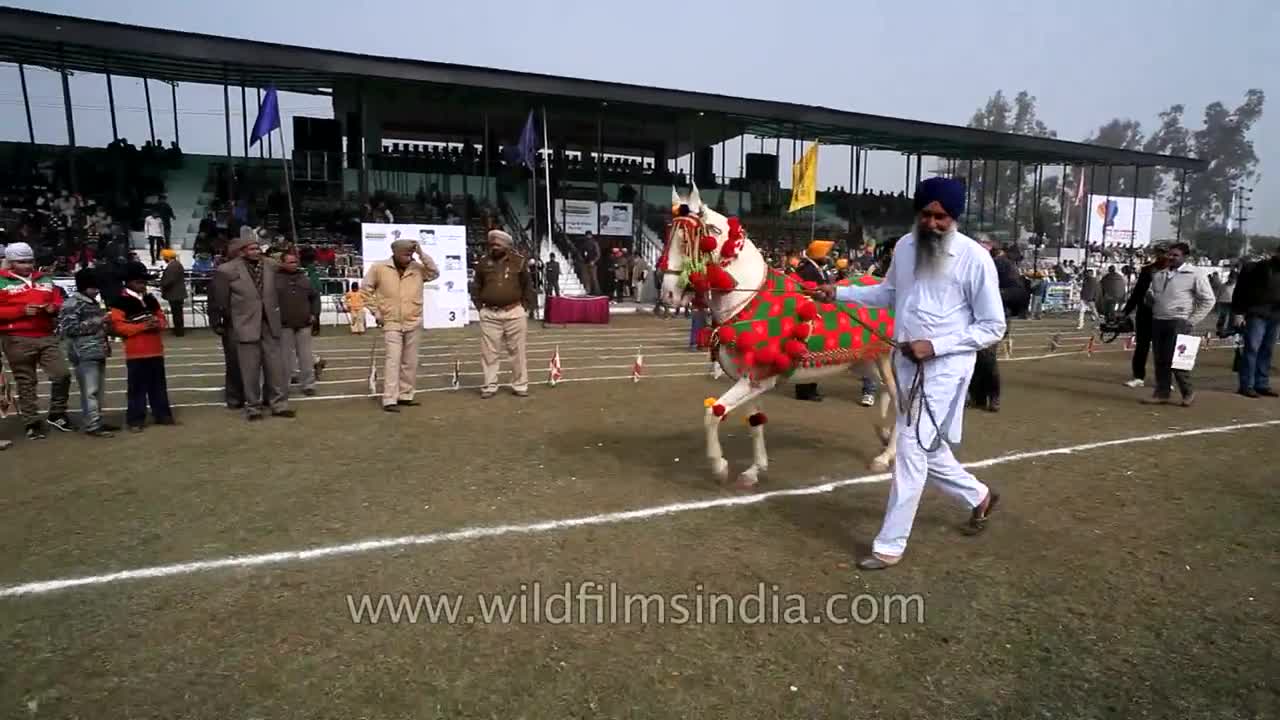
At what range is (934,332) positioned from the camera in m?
4.28

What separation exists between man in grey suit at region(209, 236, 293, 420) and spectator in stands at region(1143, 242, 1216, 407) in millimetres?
10814

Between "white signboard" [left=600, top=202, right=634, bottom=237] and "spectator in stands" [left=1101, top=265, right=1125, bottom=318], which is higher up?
"white signboard" [left=600, top=202, right=634, bottom=237]

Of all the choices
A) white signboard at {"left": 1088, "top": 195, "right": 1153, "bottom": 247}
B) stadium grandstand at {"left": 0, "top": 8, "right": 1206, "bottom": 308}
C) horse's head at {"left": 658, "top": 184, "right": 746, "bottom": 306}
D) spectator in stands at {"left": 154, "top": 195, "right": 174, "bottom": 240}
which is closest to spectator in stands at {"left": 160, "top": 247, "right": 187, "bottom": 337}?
stadium grandstand at {"left": 0, "top": 8, "right": 1206, "bottom": 308}

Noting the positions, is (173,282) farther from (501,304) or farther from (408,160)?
(408,160)

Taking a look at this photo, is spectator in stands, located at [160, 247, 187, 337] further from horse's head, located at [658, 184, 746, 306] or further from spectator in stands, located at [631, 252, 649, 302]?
horse's head, located at [658, 184, 746, 306]

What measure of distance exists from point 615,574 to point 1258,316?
33.8 ft

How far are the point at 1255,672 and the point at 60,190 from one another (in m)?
31.6

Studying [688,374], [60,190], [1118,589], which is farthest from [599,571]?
[60,190]

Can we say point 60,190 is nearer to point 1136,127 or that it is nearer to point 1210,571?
point 1210,571

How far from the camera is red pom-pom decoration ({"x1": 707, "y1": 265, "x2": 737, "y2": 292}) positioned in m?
5.60

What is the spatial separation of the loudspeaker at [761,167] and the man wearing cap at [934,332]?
114 ft

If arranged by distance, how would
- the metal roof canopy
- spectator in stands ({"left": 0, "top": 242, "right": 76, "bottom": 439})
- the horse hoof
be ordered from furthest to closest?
the metal roof canopy < spectator in stands ({"left": 0, "top": 242, "right": 76, "bottom": 439}) < the horse hoof

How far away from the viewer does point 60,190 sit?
24.6 metres

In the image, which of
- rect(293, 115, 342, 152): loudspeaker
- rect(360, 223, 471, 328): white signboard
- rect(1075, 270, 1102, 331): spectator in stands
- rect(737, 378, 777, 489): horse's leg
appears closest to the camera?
rect(737, 378, 777, 489): horse's leg
